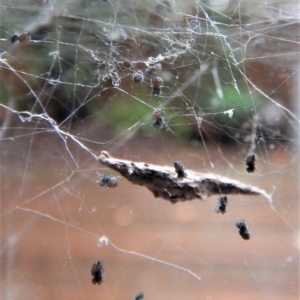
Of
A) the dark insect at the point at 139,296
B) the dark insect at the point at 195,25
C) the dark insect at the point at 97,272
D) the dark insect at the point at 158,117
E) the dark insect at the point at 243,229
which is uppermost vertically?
the dark insect at the point at 195,25

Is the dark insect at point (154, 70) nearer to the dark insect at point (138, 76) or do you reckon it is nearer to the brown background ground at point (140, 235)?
the dark insect at point (138, 76)

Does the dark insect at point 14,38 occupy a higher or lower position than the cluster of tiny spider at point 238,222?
higher

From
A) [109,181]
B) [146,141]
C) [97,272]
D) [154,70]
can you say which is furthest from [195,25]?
[97,272]

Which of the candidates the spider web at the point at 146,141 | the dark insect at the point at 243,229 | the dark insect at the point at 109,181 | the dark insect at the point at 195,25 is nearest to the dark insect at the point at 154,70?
the spider web at the point at 146,141

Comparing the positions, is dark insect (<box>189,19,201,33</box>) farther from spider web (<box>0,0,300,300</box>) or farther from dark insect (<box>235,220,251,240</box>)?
dark insect (<box>235,220,251,240</box>)

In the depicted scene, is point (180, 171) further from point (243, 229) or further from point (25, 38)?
point (25, 38)

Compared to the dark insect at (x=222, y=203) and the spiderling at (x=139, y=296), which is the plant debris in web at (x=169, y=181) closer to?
the dark insect at (x=222, y=203)
